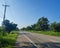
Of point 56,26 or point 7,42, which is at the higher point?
point 56,26

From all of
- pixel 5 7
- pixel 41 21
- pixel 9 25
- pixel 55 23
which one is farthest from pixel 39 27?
pixel 5 7

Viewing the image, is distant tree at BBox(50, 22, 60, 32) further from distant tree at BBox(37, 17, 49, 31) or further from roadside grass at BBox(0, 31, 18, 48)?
roadside grass at BBox(0, 31, 18, 48)

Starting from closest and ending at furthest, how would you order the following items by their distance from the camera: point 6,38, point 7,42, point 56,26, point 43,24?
point 7,42 < point 6,38 < point 56,26 < point 43,24

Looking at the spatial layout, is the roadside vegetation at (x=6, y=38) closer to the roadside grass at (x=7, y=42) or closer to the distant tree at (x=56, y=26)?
the roadside grass at (x=7, y=42)

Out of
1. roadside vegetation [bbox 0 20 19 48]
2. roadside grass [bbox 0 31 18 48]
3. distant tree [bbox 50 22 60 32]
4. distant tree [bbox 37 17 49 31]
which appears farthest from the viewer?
distant tree [bbox 37 17 49 31]

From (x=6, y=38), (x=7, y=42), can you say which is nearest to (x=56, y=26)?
(x=6, y=38)

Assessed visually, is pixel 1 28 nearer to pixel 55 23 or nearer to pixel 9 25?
pixel 9 25

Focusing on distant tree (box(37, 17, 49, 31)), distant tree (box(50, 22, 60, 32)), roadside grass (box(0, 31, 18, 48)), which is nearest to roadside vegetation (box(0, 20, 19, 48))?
roadside grass (box(0, 31, 18, 48))

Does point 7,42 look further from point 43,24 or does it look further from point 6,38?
point 43,24

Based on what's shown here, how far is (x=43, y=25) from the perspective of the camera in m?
150

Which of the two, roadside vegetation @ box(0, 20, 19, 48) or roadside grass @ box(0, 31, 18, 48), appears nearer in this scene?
roadside grass @ box(0, 31, 18, 48)

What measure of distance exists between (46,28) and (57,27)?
50.9 m

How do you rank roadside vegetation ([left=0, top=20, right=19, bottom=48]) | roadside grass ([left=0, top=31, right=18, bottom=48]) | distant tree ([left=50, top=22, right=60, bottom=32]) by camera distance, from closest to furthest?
1. roadside grass ([left=0, top=31, right=18, bottom=48])
2. roadside vegetation ([left=0, top=20, right=19, bottom=48])
3. distant tree ([left=50, top=22, right=60, bottom=32])

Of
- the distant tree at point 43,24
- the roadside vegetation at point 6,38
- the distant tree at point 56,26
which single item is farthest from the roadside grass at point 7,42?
the distant tree at point 43,24
